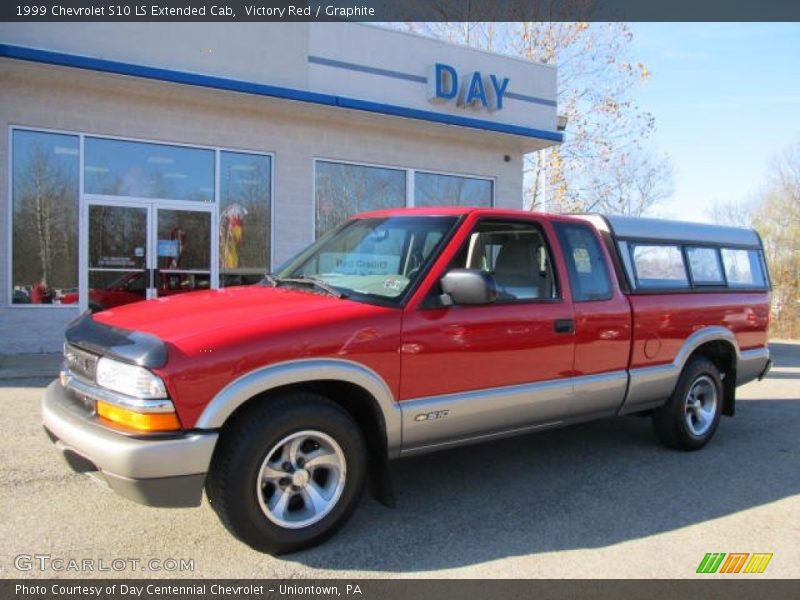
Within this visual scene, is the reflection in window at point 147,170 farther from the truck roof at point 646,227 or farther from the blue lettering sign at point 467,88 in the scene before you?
the truck roof at point 646,227

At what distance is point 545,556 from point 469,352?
122 centimetres

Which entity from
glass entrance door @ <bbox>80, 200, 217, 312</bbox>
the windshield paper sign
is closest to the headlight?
the windshield paper sign

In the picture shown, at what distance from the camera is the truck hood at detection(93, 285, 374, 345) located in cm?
344

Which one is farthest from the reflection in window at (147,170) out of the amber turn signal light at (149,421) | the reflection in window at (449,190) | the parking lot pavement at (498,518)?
the amber turn signal light at (149,421)

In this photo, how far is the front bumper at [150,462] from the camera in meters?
3.12

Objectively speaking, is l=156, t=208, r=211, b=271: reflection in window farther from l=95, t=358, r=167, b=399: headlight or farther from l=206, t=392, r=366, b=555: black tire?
l=206, t=392, r=366, b=555: black tire

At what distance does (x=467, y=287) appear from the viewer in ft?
12.8

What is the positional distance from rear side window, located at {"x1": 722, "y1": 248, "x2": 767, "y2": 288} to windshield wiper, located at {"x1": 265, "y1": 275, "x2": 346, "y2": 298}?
13.2 ft

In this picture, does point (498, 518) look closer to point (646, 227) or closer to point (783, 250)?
point (646, 227)

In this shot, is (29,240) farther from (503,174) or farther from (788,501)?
(788,501)

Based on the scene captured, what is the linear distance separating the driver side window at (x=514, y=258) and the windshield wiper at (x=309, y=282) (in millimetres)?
909

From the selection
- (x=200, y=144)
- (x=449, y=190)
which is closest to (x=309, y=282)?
(x=200, y=144)

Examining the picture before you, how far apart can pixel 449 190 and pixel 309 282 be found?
9511 mm

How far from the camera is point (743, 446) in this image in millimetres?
5984
